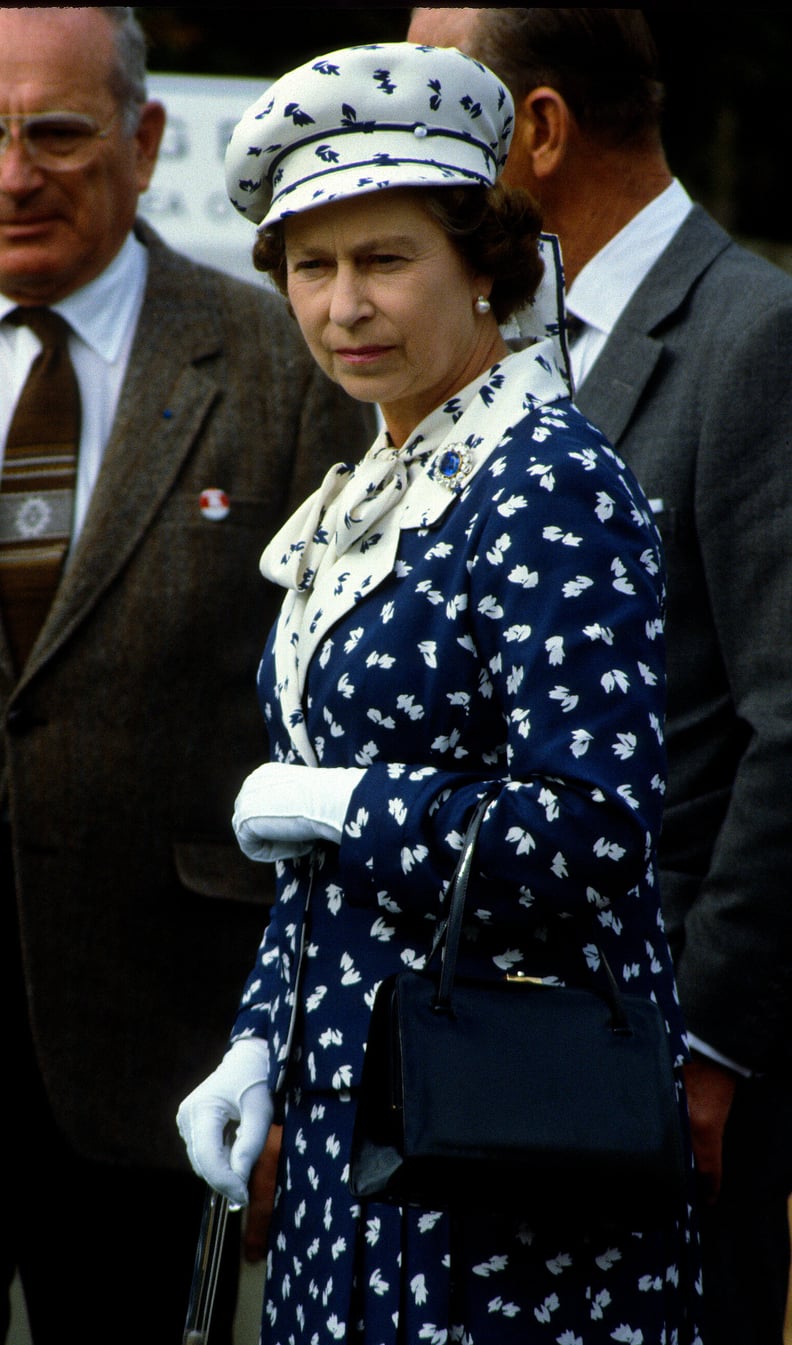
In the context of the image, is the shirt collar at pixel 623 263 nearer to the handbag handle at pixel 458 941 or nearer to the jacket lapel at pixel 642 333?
the jacket lapel at pixel 642 333

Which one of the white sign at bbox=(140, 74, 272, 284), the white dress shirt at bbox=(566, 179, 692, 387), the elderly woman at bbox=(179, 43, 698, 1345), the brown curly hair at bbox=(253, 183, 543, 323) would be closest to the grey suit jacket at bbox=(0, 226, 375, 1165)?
the white dress shirt at bbox=(566, 179, 692, 387)

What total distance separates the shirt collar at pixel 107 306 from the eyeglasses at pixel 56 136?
21 cm

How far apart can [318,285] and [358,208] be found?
10 centimetres

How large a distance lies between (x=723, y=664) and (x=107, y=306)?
1438 mm

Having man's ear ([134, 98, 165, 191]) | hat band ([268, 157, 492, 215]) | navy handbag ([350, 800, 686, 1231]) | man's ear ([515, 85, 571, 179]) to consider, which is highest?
man's ear ([134, 98, 165, 191])

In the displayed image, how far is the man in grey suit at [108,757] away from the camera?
9.51 feet

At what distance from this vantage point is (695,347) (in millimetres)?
2350

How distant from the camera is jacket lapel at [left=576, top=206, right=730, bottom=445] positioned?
2.38m

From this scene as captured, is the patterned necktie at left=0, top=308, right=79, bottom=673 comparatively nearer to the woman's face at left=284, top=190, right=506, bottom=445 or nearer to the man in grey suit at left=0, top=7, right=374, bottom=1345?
the man in grey suit at left=0, top=7, right=374, bottom=1345

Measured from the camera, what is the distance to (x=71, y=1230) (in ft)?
9.68

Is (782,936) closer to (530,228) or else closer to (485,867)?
(485,867)

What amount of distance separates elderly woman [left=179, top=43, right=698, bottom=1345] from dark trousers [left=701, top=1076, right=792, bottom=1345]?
1.63 feet

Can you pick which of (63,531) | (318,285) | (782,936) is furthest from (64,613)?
(782,936)

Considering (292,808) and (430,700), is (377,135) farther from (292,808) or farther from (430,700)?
(292,808)
